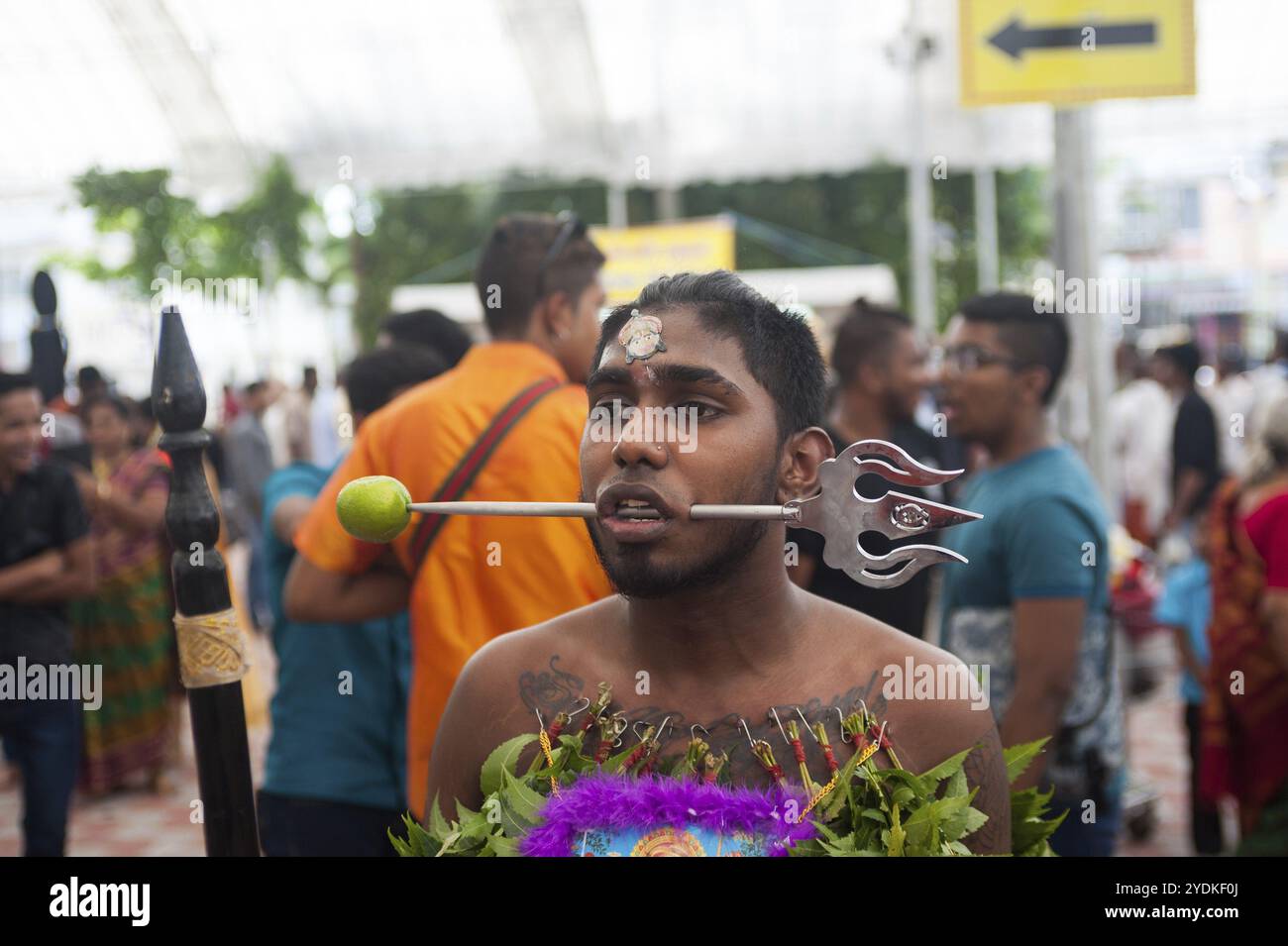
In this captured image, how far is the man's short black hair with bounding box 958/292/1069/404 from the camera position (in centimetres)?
357

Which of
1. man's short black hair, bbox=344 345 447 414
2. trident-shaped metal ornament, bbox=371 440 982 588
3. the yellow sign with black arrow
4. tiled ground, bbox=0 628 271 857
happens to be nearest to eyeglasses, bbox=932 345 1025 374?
the yellow sign with black arrow

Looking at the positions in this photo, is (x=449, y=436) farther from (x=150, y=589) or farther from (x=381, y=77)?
(x=381, y=77)

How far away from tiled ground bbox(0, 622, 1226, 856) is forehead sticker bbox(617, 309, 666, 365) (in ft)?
14.7

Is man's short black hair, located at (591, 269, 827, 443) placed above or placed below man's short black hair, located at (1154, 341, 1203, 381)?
below

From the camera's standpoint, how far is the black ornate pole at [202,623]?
1.82 m

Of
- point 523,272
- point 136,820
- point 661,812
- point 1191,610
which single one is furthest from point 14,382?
point 1191,610

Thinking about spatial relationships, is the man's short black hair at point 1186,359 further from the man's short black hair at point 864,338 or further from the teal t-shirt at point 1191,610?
the man's short black hair at point 864,338

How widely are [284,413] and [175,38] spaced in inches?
145

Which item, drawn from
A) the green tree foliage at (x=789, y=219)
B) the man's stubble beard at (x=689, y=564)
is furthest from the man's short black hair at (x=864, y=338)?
the green tree foliage at (x=789, y=219)

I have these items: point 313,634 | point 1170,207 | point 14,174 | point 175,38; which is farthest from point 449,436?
point 1170,207

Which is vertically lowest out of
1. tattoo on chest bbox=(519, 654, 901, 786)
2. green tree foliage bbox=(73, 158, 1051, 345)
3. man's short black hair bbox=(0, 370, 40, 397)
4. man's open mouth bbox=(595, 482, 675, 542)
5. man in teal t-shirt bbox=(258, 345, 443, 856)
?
man in teal t-shirt bbox=(258, 345, 443, 856)

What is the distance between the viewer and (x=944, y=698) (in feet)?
5.66

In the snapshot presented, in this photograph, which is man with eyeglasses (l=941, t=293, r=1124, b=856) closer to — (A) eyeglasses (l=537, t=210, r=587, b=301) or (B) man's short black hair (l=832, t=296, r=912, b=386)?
(B) man's short black hair (l=832, t=296, r=912, b=386)

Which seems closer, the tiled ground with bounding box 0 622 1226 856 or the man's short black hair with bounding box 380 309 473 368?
A: the man's short black hair with bounding box 380 309 473 368
